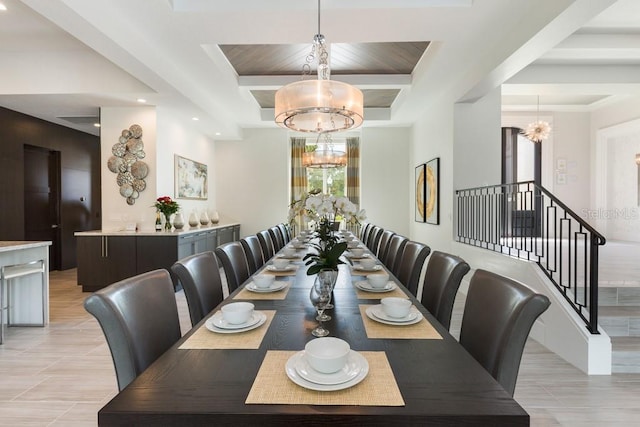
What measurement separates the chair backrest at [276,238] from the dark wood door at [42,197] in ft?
12.6

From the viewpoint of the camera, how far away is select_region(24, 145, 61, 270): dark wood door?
231 inches

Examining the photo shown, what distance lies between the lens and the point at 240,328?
135 cm

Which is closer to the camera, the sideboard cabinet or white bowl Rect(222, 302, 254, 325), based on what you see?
white bowl Rect(222, 302, 254, 325)

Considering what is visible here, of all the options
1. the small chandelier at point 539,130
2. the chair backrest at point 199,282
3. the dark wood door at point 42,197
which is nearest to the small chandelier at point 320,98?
the chair backrest at point 199,282

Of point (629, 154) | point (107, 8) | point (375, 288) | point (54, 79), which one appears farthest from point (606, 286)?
point (54, 79)

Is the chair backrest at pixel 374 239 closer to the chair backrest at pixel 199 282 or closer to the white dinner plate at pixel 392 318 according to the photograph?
the chair backrest at pixel 199 282

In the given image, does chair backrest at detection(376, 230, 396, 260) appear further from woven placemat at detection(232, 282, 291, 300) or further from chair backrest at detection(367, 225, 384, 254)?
woven placemat at detection(232, 282, 291, 300)

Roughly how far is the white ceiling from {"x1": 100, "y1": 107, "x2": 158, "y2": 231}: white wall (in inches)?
9.2


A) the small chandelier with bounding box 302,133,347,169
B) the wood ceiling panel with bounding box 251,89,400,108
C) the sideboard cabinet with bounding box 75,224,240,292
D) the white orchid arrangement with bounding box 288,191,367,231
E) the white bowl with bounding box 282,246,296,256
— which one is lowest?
the sideboard cabinet with bounding box 75,224,240,292

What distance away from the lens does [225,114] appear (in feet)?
21.0

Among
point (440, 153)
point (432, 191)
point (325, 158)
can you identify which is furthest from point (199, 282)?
point (432, 191)

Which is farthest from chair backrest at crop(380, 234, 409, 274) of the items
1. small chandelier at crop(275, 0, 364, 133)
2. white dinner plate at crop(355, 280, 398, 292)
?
small chandelier at crop(275, 0, 364, 133)

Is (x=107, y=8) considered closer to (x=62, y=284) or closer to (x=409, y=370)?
(x=409, y=370)

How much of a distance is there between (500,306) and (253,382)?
934 mm
